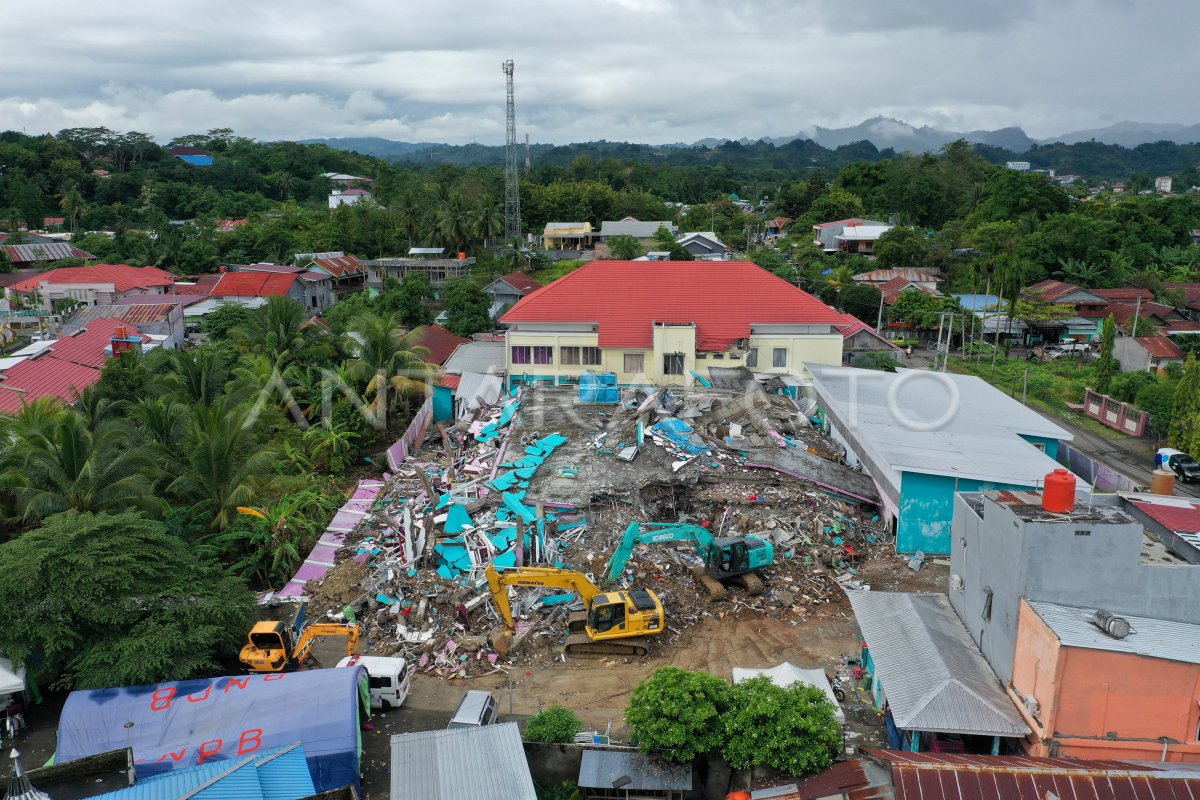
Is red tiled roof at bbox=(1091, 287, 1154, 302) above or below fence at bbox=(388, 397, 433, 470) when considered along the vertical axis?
above

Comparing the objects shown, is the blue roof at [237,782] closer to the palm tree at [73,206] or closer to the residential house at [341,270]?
the residential house at [341,270]

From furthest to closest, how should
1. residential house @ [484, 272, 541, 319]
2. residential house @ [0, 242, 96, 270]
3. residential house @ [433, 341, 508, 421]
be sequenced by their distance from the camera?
residential house @ [0, 242, 96, 270], residential house @ [484, 272, 541, 319], residential house @ [433, 341, 508, 421]

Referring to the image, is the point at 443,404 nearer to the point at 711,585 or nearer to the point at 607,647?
the point at 711,585

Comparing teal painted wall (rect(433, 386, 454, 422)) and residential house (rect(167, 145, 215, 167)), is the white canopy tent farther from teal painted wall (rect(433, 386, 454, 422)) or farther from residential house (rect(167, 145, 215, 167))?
residential house (rect(167, 145, 215, 167))

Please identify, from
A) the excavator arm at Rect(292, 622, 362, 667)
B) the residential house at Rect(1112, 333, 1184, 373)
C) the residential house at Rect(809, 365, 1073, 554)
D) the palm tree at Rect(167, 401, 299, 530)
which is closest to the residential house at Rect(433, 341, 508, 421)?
the palm tree at Rect(167, 401, 299, 530)

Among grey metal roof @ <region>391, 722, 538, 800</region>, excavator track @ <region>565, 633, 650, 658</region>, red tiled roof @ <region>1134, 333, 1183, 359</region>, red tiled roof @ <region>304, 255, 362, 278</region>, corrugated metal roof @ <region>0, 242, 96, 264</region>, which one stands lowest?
excavator track @ <region>565, 633, 650, 658</region>
